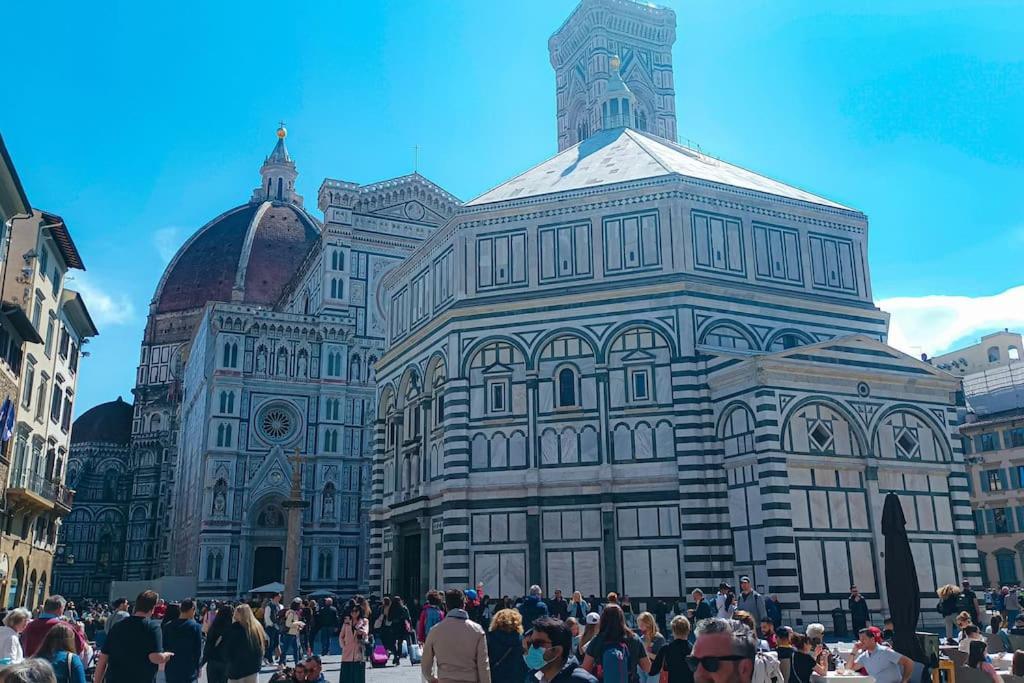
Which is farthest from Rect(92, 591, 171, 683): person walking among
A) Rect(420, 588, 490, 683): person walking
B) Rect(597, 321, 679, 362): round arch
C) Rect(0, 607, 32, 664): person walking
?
Rect(597, 321, 679, 362): round arch

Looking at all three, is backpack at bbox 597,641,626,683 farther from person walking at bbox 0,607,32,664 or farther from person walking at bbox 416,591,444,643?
person walking at bbox 416,591,444,643

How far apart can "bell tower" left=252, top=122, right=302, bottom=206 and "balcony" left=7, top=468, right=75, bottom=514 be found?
66.7 meters

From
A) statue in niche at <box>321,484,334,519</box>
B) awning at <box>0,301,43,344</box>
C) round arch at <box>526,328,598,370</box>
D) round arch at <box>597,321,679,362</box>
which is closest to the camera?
awning at <box>0,301,43,344</box>

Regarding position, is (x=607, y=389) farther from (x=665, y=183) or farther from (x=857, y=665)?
(x=857, y=665)

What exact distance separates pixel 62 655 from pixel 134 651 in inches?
41.4

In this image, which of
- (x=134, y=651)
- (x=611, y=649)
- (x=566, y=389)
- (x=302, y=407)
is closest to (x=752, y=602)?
(x=611, y=649)

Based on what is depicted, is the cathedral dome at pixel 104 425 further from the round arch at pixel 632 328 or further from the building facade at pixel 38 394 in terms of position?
the round arch at pixel 632 328

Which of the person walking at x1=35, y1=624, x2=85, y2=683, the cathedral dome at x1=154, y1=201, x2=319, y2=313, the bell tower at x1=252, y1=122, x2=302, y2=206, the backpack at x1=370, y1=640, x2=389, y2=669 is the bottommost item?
Answer: the backpack at x1=370, y1=640, x2=389, y2=669

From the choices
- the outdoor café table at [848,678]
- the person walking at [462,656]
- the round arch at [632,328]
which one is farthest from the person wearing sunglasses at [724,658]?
the round arch at [632,328]

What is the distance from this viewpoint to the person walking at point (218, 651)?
10000mm

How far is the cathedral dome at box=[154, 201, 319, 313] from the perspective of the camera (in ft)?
293

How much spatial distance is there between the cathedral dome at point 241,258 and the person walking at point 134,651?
80688mm

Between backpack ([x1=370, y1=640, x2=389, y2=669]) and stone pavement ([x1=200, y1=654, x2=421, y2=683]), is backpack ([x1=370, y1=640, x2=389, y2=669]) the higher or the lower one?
the higher one

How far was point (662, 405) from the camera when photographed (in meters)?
28.6
